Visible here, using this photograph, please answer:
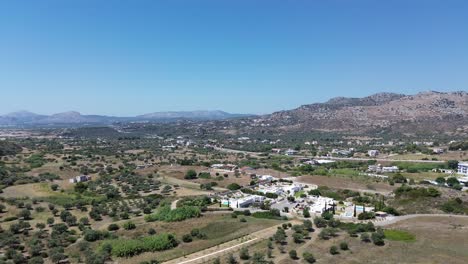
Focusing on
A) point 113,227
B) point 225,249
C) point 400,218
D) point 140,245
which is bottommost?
point 113,227

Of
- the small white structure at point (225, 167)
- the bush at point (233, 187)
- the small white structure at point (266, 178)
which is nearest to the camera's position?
the bush at point (233, 187)

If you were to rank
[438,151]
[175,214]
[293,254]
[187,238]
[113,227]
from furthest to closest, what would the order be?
1. [438,151]
2. [175,214]
3. [113,227]
4. [187,238]
5. [293,254]

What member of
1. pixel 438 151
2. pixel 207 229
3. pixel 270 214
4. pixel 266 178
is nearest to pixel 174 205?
pixel 207 229

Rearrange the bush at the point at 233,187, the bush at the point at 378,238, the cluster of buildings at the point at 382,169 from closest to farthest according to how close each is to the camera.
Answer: the bush at the point at 378,238, the bush at the point at 233,187, the cluster of buildings at the point at 382,169

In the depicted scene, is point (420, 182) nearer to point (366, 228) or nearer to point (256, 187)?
point (256, 187)

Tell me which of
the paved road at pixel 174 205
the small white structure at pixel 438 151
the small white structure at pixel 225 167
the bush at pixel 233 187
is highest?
the small white structure at pixel 438 151

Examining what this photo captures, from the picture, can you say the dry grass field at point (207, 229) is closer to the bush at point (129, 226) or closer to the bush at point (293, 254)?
the bush at point (129, 226)

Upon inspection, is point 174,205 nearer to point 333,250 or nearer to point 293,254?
point 293,254

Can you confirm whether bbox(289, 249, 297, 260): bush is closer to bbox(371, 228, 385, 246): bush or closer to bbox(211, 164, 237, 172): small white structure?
bbox(371, 228, 385, 246): bush

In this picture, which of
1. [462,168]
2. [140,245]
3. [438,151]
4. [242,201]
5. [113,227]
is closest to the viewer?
[140,245]

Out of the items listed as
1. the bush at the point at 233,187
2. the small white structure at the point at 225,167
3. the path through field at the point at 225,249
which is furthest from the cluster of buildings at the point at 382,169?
the path through field at the point at 225,249

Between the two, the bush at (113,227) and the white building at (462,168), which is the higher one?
the white building at (462,168)
